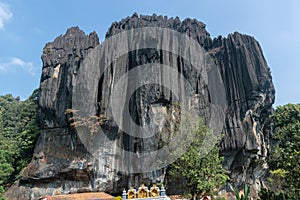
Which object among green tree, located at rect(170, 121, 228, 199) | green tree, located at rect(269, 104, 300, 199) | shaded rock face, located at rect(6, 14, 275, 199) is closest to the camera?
green tree, located at rect(269, 104, 300, 199)

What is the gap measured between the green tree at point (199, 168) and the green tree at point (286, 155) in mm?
2842

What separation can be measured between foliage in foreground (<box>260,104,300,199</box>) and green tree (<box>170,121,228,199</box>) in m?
2.35

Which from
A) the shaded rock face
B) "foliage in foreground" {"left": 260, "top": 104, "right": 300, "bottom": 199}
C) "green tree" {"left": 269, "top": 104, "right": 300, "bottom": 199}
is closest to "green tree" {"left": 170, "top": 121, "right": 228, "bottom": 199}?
"foliage in foreground" {"left": 260, "top": 104, "right": 300, "bottom": 199}

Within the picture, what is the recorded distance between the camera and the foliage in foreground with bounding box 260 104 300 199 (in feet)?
30.5

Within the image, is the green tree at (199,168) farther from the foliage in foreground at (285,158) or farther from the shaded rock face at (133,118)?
the shaded rock face at (133,118)

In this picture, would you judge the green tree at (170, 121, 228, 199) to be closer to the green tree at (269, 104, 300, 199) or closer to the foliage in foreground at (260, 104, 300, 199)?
the foliage in foreground at (260, 104, 300, 199)

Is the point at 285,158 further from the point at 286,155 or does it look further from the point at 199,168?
the point at 199,168

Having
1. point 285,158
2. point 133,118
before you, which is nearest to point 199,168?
point 285,158

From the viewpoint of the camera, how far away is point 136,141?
18156mm

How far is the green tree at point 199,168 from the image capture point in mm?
12383

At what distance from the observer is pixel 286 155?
1005 centimetres

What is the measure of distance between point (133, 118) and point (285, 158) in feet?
35.3

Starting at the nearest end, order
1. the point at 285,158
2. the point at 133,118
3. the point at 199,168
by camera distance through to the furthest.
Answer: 1. the point at 285,158
2. the point at 199,168
3. the point at 133,118

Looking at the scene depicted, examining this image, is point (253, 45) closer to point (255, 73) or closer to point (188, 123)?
point (255, 73)
